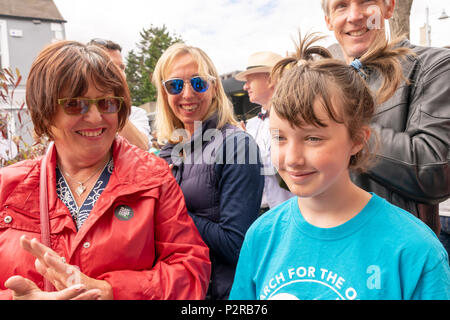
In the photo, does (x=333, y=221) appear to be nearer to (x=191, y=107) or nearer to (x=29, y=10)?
(x=191, y=107)

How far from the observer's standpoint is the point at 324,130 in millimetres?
1069

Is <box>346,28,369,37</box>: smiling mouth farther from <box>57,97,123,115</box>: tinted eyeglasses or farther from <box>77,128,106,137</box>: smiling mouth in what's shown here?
<box>77,128,106,137</box>: smiling mouth

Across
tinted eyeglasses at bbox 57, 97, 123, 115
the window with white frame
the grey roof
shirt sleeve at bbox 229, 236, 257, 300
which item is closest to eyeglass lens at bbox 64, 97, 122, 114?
tinted eyeglasses at bbox 57, 97, 123, 115

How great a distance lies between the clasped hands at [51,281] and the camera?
111 cm

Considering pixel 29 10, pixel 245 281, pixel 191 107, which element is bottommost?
pixel 245 281

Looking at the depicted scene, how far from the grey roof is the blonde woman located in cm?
1431

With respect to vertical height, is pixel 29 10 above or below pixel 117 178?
above

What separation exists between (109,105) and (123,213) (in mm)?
493

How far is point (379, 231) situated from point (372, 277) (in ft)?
0.46

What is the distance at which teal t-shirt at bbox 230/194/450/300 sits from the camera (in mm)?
954

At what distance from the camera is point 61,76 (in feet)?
4.57

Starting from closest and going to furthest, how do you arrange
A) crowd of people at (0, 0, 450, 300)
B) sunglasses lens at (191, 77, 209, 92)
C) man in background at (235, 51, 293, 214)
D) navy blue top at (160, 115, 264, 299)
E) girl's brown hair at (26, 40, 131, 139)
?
1. crowd of people at (0, 0, 450, 300)
2. girl's brown hair at (26, 40, 131, 139)
3. navy blue top at (160, 115, 264, 299)
4. sunglasses lens at (191, 77, 209, 92)
5. man in background at (235, 51, 293, 214)

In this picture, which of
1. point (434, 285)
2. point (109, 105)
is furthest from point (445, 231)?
point (109, 105)
